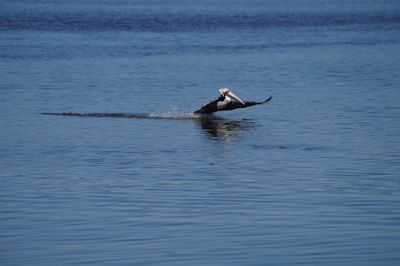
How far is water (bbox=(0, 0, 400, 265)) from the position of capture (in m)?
19.0

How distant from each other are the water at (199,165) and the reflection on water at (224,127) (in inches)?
2.0

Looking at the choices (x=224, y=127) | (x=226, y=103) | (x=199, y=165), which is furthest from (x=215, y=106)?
(x=199, y=165)

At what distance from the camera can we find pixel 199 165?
94.3 feet

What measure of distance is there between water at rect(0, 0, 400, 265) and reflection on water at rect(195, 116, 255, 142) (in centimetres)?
5

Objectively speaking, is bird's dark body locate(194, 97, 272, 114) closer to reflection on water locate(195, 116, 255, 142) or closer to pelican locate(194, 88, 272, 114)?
pelican locate(194, 88, 272, 114)

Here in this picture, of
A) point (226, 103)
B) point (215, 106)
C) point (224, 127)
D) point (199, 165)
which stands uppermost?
point (226, 103)

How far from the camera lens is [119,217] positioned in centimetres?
2148

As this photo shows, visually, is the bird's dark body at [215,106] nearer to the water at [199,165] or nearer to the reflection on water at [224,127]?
the reflection on water at [224,127]

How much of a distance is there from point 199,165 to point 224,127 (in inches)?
349

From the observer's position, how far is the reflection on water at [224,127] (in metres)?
35.1

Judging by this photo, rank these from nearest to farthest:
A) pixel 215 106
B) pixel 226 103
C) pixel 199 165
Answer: pixel 199 165
pixel 226 103
pixel 215 106

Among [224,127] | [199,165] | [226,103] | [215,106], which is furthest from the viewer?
[215,106]

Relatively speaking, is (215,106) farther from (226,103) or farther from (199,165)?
(199,165)

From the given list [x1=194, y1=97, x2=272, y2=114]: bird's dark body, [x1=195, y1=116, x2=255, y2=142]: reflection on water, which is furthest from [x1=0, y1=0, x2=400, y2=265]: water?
[x1=194, y1=97, x2=272, y2=114]: bird's dark body
